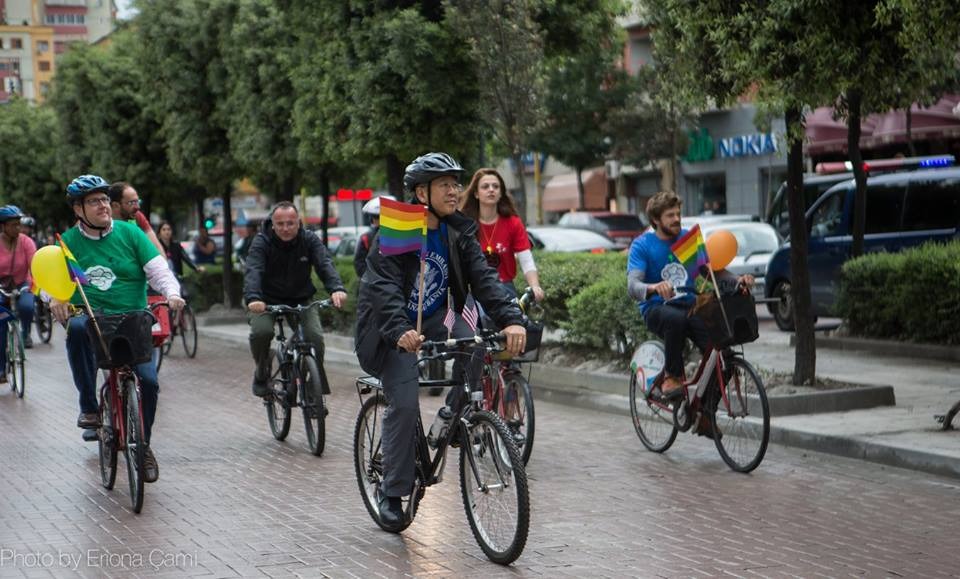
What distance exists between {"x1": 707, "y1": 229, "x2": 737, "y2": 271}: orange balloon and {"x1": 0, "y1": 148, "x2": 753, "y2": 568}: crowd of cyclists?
25cm

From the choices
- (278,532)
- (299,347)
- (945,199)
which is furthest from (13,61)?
(278,532)

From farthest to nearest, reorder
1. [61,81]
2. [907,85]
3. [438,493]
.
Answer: [61,81]
[907,85]
[438,493]

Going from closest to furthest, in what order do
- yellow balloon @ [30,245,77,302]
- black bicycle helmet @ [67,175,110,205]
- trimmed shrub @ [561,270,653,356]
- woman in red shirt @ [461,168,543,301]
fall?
yellow balloon @ [30,245,77,302] < black bicycle helmet @ [67,175,110,205] < woman in red shirt @ [461,168,543,301] < trimmed shrub @ [561,270,653,356]

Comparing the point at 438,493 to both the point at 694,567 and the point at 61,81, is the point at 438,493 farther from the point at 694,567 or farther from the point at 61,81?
the point at 61,81

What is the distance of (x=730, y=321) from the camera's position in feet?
31.1

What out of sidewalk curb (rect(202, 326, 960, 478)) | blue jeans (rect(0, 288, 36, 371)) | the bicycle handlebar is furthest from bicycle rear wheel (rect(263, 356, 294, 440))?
blue jeans (rect(0, 288, 36, 371))

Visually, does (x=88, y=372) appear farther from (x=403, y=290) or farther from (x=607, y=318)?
(x=607, y=318)

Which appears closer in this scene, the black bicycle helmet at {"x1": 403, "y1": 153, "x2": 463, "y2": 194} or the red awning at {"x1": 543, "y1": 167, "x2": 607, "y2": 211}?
the black bicycle helmet at {"x1": 403, "y1": 153, "x2": 463, "y2": 194}

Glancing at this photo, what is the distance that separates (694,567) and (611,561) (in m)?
0.39

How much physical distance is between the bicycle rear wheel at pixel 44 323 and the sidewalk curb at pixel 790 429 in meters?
6.95

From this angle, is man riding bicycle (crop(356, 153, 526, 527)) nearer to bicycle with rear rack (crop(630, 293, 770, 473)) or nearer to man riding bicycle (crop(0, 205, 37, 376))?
bicycle with rear rack (crop(630, 293, 770, 473))

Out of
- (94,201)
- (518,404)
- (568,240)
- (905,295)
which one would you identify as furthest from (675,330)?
(568,240)

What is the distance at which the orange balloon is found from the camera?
9.73 meters

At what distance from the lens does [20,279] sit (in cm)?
1598
